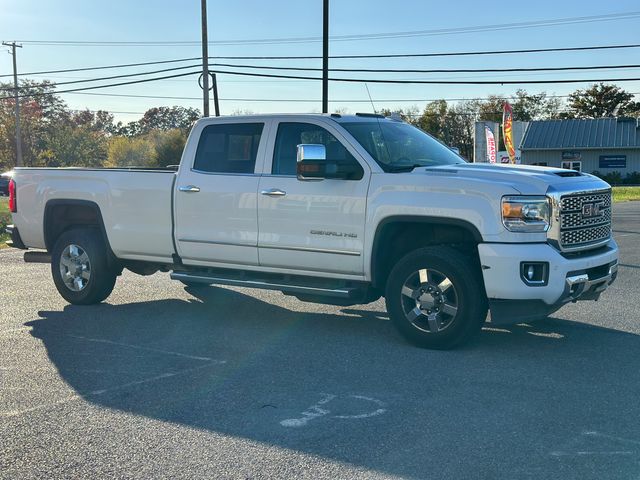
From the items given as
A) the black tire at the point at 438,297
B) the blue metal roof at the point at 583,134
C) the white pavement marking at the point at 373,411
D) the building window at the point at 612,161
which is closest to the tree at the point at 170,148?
the blue metal roof at the point at 583,134

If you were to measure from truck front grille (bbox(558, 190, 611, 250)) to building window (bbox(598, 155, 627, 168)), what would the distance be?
213ft

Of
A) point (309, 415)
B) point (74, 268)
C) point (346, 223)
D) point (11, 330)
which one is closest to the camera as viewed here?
point (309, 415)

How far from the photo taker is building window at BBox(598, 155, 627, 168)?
67.7 metres

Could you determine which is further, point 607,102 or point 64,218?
point 607,102

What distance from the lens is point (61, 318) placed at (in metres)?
8.38

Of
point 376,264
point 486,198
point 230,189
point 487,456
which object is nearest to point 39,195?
point 230,189

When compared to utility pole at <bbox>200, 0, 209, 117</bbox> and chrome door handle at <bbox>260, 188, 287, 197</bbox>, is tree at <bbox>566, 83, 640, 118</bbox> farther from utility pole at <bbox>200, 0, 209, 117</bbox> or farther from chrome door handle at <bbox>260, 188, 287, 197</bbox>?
chrome door handle at <bbox>260, 188, 287, 197</bbox>

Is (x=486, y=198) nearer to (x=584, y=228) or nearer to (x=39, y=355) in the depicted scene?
(x=584, y=228)

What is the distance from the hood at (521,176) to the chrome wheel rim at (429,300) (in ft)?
2.89

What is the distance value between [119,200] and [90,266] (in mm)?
893

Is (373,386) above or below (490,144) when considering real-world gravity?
below

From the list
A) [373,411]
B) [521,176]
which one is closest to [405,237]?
[521,176]

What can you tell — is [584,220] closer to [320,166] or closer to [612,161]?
[320,166]

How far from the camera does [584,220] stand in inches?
265
